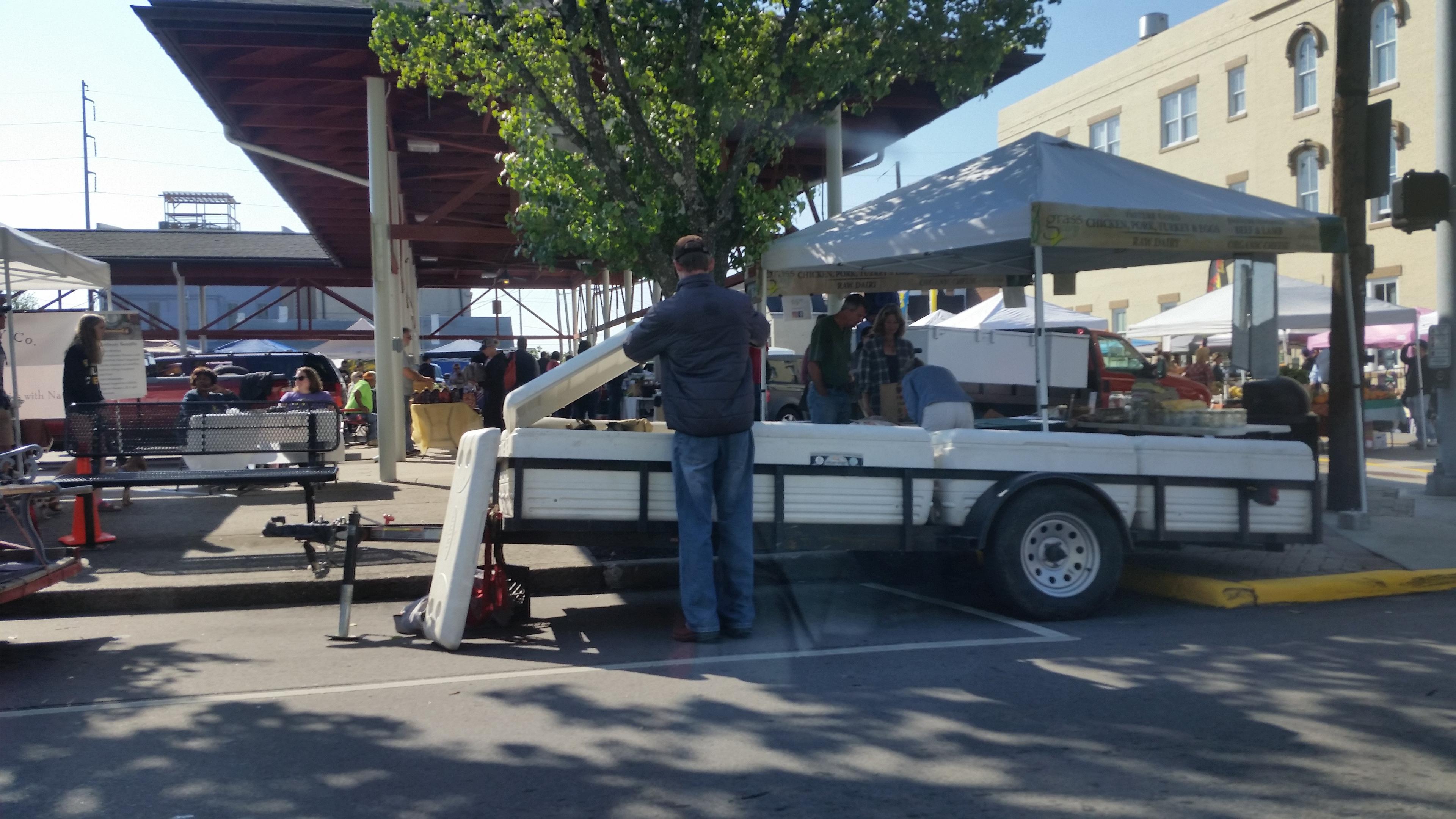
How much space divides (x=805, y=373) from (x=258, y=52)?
7.05m

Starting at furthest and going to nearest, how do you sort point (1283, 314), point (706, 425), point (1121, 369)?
point (1121, 369) < point (1283, 314) < point (706, 425)

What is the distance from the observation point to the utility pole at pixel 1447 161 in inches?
411

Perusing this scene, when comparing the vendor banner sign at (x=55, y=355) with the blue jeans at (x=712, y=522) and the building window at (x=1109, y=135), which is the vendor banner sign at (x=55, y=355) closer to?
the blue jeans at (x=712, y=522)

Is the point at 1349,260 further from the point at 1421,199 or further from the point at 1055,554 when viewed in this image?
the point at 1055,554

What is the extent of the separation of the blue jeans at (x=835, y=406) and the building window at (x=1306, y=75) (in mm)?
21326

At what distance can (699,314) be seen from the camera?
5.93m

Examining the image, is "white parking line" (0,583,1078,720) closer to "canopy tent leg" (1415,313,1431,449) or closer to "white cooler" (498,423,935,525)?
"white cooler" (498,423,935,525)

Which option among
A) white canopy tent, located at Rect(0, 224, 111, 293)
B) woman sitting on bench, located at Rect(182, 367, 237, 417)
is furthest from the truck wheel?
white canopy tent, located at Rect(0, 224, 111, 293)

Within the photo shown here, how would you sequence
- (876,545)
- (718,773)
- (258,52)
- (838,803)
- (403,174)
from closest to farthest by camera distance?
(838,803)
(718,773)
(876,545)
(258,52)
(403,174)

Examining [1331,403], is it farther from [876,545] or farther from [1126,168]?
[876,545]

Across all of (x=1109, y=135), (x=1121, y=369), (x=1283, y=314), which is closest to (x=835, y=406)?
(x=1283, y=314)

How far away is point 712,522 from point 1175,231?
158 inches

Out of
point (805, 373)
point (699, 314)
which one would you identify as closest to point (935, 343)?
point (805, 373)

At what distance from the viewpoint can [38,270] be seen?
1109cm
